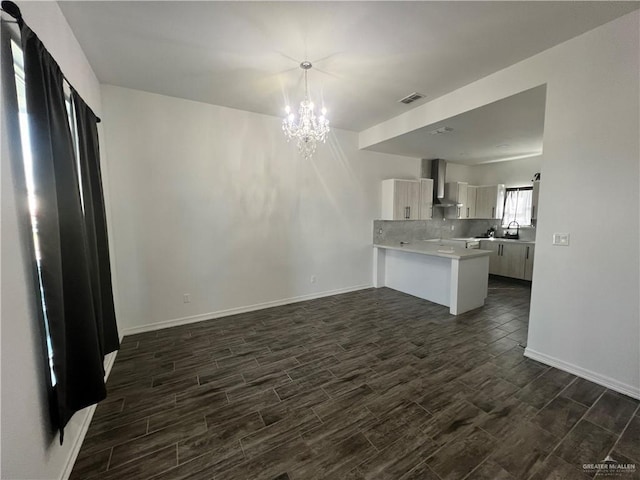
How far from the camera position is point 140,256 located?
3334mm

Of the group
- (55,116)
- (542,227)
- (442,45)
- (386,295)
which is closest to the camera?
(55,116)

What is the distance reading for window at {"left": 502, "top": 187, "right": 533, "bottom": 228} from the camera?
20.6 feet

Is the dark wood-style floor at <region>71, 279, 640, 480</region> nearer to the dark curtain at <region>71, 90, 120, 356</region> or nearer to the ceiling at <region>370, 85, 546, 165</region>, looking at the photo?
the dark curtain at <region>71, 90, 120, 356</region>

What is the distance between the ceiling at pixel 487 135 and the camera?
3.02 meters

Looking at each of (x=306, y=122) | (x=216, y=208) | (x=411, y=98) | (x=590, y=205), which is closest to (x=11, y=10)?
(x=306, y=122)

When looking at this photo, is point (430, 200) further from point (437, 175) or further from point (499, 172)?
point (499, 172)

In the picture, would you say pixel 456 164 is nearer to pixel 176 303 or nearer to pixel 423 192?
pixel 423 192

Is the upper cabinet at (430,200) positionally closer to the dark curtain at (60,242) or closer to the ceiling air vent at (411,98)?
the ceiling air vent at (411,98)

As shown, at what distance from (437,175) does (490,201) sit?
1926 mm

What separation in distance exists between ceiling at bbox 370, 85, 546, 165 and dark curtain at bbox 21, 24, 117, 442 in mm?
3768

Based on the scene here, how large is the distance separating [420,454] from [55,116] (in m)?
2.99

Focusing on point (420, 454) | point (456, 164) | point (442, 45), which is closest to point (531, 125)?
point (442, 45)

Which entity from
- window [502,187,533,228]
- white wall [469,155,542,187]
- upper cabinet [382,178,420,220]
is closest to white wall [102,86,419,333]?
upper cabinet [382,178,420,220]

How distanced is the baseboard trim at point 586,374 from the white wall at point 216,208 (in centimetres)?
297
